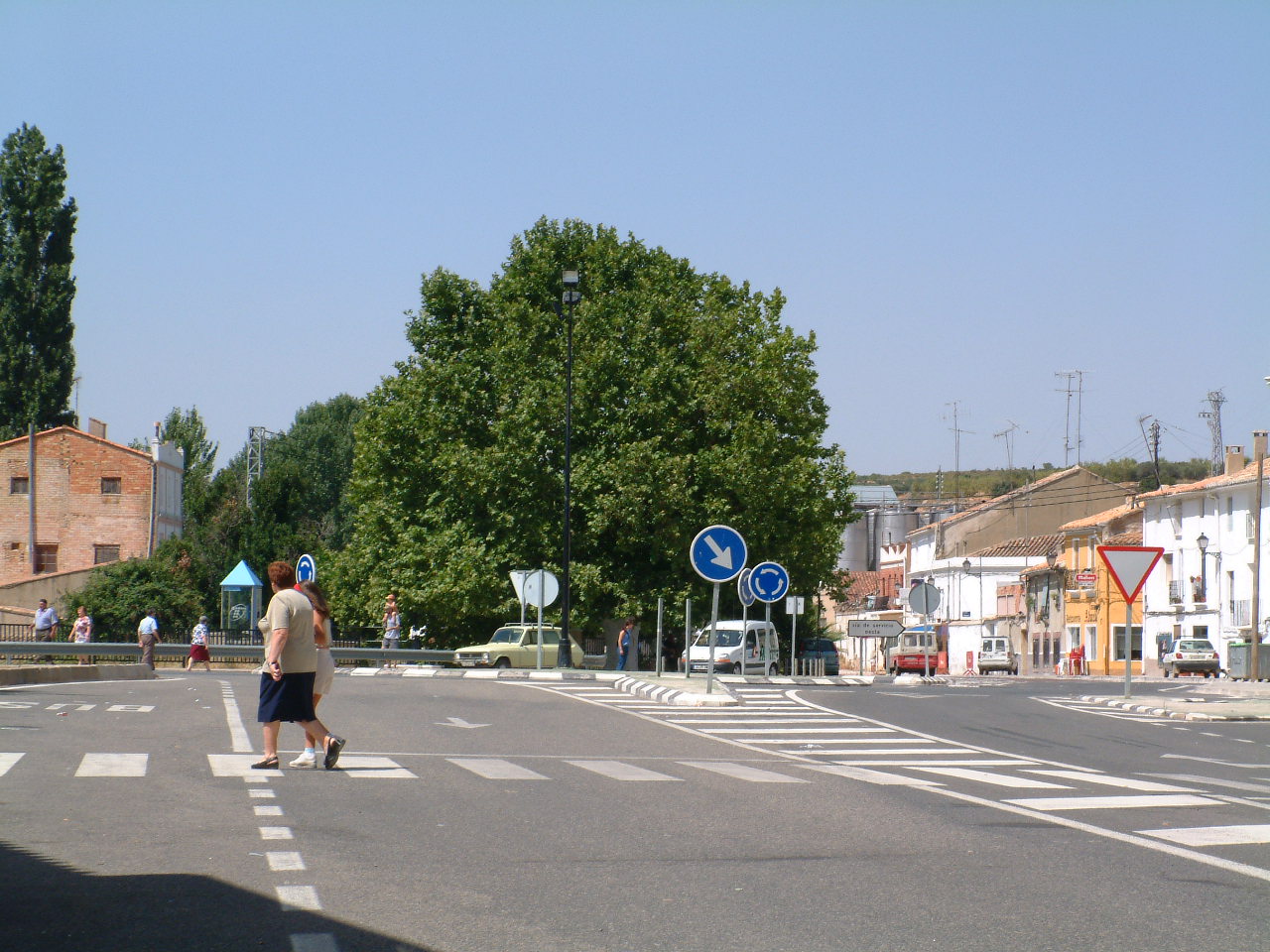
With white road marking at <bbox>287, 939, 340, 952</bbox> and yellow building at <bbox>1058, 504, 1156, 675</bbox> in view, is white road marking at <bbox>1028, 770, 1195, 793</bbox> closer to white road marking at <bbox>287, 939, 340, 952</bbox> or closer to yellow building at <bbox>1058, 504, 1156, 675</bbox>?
white road marking at <bbox>287, 939, 340, 952</bbox>

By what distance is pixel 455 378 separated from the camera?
45031 millimetres

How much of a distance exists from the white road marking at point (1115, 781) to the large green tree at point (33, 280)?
61.9 metres

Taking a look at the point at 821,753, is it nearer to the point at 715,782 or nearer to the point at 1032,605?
the point at 715,782

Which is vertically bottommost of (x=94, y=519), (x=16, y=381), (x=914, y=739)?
(x=914, y=739)

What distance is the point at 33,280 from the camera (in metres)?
67.5

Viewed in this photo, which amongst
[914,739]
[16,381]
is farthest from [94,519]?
[914,739]

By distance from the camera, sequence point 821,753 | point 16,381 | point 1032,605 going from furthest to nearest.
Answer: point 1032,605
point 16,381
point 821,753

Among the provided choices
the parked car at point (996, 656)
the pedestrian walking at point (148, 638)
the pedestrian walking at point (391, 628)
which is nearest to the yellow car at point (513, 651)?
the pedestrian walking at point (391, 628)

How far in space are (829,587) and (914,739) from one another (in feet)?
97.1

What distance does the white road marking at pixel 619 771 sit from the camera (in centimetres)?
1232

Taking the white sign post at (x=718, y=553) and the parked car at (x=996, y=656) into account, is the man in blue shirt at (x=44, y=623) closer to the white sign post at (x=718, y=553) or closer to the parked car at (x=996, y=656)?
the white sign post at (x=718, y=553)

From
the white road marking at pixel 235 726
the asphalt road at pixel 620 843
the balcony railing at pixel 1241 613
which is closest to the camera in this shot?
the asphalt road at pixel 620 843

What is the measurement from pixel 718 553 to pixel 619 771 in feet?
38.2

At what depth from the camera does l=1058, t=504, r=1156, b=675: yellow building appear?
87750 mm
